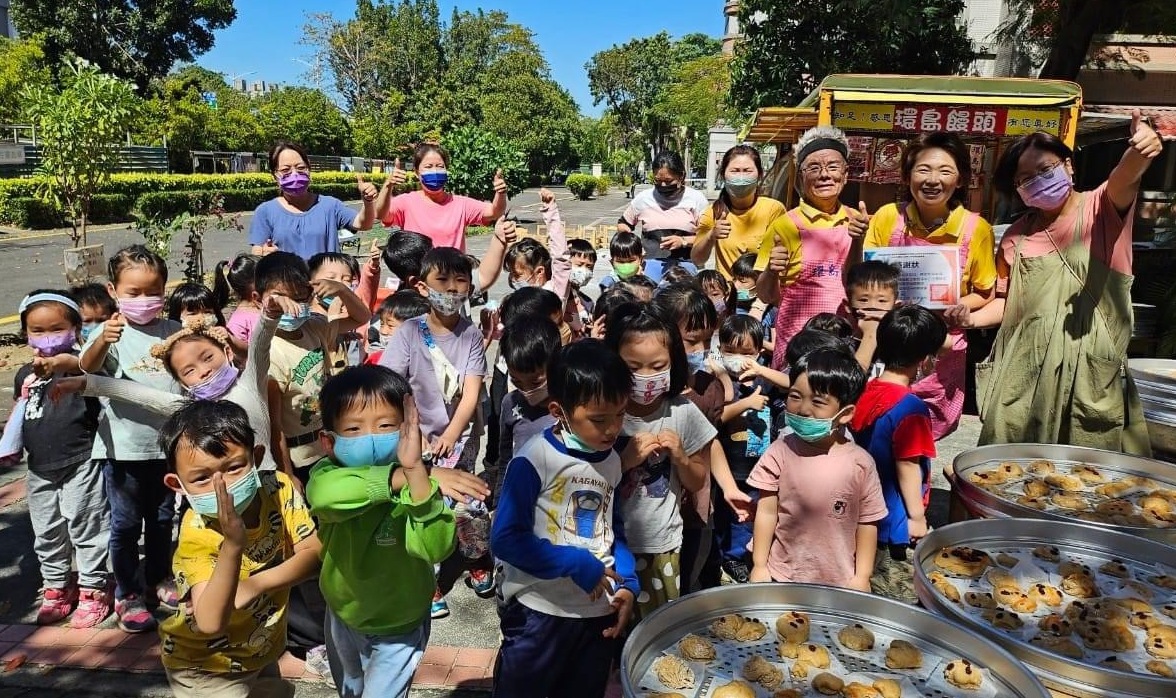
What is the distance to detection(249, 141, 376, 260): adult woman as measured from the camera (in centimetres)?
448

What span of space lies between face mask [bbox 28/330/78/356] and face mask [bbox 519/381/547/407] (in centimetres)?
188

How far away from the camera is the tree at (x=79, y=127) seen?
903cm

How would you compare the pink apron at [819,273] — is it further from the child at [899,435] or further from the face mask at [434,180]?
the face mask at [434,180]

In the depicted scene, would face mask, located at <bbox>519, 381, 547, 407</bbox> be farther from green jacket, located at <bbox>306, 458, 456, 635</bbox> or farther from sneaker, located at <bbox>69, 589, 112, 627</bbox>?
sneaker, located at <bbox>69, 589, 112, 627</bbox>

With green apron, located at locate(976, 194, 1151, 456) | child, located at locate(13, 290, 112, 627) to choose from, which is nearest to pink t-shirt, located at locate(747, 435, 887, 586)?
green apron, located at locate(976, 194, 1151, 456)

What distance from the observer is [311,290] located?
335cm

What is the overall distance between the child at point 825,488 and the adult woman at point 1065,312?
1.01 metres

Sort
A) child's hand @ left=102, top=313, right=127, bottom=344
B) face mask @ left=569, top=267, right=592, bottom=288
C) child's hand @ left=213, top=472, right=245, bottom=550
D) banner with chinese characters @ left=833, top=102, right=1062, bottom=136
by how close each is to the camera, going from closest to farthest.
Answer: child's hand @ left=213, top=472, right=245, bottom=550, child's hand @ left=102, top=313, right=127, bottom=344, face mask @ left=569, top=267, right=592, bottom=288, banner with chinese characters @ left=833, top=102, right=1062, bottom=136

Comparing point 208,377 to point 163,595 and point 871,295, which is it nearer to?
point 163,595

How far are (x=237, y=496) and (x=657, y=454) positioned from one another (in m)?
1.20

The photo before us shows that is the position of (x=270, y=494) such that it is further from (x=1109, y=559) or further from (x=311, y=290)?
(x=1109, y=559)

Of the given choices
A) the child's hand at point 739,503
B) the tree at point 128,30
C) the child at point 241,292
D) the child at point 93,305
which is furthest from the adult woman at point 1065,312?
the tree at point 128,30

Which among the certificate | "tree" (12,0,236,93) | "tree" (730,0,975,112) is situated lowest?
the certificate

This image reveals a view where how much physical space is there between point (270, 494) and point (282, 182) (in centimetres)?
263
